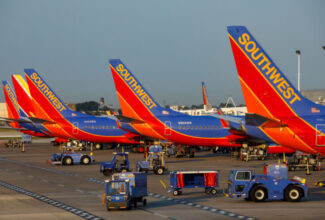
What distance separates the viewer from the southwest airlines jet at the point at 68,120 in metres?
88.0

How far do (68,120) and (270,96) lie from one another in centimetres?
5510

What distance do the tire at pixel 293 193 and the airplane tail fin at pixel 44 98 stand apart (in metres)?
60.6

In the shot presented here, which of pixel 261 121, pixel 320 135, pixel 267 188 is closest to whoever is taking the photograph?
pixel 267 188

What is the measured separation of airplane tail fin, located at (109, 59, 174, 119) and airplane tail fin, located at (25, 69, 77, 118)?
1637cm

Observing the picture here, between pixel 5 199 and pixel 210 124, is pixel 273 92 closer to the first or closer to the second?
pixel 5 199

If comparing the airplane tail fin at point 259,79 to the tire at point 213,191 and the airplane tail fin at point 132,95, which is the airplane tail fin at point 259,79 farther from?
the airplane tail fin at point 132,95

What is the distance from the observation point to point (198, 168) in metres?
60.1

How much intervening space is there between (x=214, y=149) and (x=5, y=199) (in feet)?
183

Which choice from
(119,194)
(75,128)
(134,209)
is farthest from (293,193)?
(75,128)

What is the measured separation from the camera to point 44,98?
Result: 90.3m

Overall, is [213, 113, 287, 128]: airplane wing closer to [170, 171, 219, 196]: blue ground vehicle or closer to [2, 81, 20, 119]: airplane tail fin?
[170, 171, 219, 196]: blue ground vehicle

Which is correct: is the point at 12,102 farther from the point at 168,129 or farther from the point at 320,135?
the point at 320,135

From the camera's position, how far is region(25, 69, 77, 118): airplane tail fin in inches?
3536

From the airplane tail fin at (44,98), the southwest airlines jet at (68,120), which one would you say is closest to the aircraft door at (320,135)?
the southwest airlines jet at (68,120)
